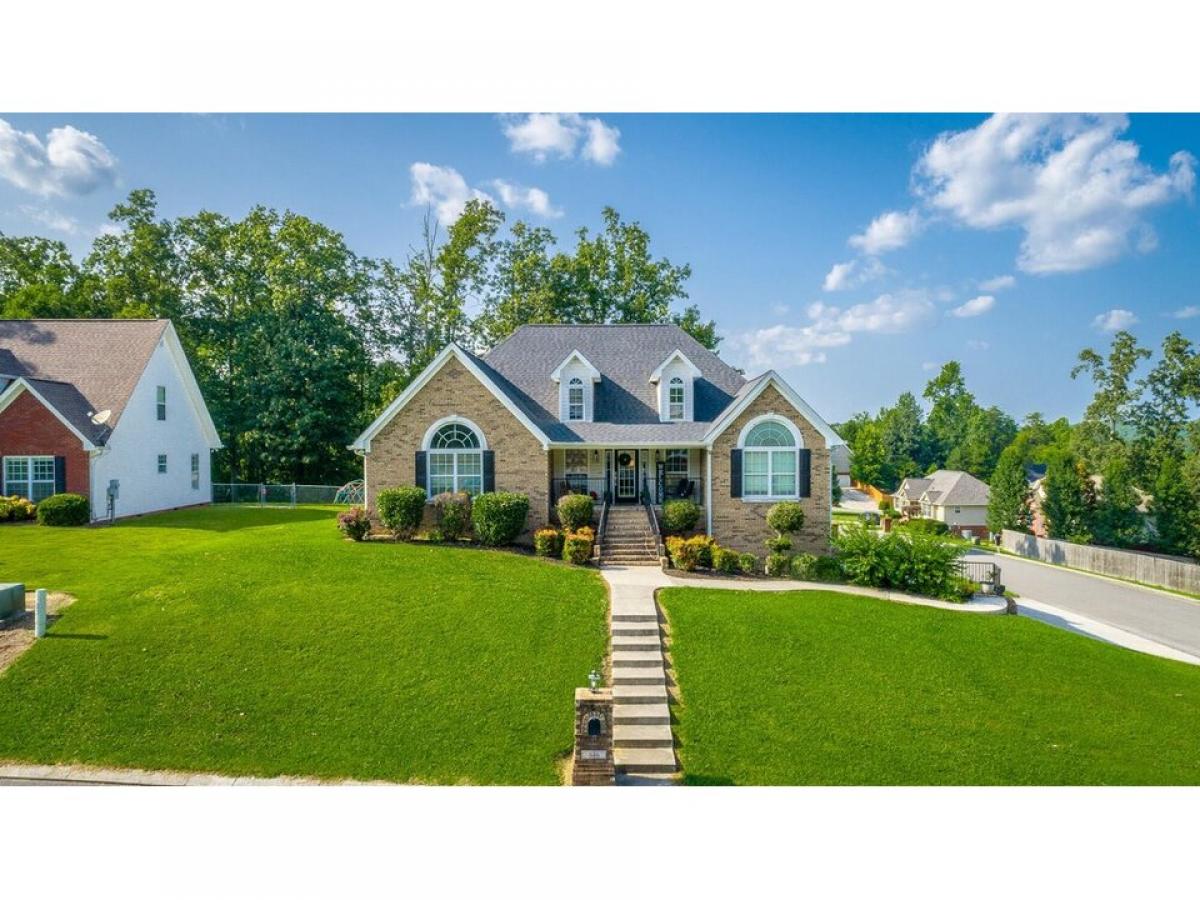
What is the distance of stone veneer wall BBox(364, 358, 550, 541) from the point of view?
50.3ft

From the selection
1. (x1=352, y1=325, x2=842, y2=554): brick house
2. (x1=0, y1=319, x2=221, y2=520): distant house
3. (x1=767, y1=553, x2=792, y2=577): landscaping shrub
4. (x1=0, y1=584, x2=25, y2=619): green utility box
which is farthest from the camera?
(x1=0, y1=319, x2=221, y2=520): distant house

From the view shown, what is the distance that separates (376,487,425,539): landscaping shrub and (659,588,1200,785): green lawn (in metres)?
7.18

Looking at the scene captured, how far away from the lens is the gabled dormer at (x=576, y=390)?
17359 millimetres

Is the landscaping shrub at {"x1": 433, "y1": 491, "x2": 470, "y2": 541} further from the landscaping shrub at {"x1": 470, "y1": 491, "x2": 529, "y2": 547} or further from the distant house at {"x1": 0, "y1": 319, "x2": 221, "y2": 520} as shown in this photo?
the distant house at {"x1": 0, "y1": 319, "x2": 221, "y2": 520}

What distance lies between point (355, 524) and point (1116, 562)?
31814mm

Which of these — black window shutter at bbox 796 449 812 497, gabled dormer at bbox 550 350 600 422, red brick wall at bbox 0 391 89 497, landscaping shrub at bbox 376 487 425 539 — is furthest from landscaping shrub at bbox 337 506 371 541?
black window shutter at bbox 796 449 812 497

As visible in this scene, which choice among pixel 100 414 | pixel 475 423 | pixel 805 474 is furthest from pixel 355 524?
pixel 805 474

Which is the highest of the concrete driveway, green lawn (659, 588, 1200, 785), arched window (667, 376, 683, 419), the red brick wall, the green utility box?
arched window (667, 376, 683, 419)

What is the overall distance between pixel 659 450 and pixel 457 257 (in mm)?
19514

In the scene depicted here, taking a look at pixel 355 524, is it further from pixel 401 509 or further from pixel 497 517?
pixel 497 517

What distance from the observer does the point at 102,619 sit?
9.46 m

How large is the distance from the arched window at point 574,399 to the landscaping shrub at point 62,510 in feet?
45.1

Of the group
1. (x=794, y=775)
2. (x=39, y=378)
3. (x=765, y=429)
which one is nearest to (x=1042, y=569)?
(x=765, y=429)

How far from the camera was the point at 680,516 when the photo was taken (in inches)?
607
